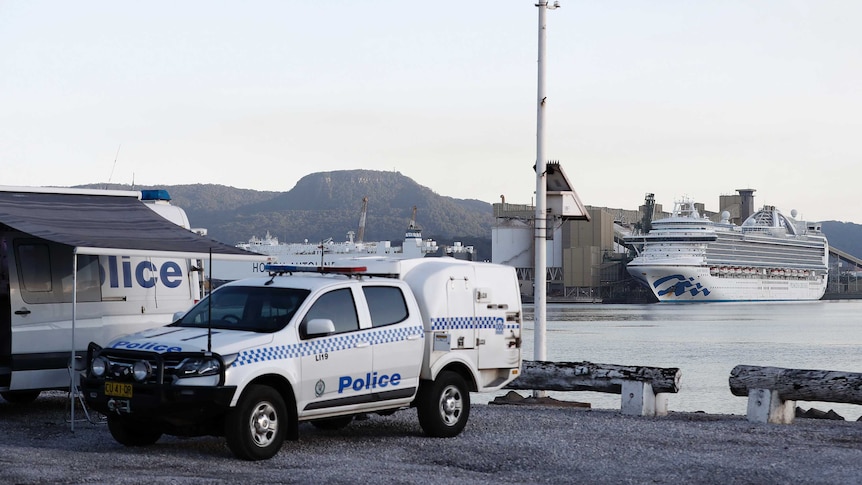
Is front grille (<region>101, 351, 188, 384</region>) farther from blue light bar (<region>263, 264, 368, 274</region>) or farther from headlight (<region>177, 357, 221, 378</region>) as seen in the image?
blue light bar (<region>263, 264, 368, 274</region>)

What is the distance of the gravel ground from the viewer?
8.71m

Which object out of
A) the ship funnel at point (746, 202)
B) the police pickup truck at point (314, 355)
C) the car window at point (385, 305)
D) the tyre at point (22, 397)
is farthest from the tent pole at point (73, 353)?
the ship funnel at point (746, 202)

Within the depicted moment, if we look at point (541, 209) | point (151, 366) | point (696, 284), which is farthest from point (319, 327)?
point (696, 284)

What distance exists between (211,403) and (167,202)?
5.40m

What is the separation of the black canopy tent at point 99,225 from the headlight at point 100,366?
1.28 meters

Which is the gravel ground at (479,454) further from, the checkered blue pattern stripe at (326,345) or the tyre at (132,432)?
the checkered blue pattern stripe at (326,345)

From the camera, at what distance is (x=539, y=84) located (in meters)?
16.1

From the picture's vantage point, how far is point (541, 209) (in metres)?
15.7

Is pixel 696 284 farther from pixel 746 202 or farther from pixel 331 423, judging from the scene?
pixel 331 423

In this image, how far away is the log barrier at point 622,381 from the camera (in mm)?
13266

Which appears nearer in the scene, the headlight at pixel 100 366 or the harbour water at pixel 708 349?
the headlight at pixel 100 366

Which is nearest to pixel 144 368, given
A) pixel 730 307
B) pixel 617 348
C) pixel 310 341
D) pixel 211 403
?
pixel 211 403

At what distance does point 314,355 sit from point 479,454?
1.77m

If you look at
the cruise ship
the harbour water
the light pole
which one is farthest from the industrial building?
the light pole
